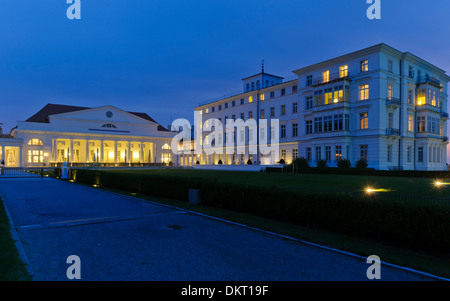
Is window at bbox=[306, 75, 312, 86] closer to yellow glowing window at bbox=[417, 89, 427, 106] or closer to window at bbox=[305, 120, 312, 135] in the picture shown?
window at bbox=[305, 120, 312, 135]

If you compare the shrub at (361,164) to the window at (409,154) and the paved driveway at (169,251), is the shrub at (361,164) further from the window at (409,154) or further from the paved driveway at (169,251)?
the paved driveway at (169,251)

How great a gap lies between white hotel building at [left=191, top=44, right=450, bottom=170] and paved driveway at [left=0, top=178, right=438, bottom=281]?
112 feet

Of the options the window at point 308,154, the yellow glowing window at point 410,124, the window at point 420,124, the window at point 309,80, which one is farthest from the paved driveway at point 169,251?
the window at point 420,124

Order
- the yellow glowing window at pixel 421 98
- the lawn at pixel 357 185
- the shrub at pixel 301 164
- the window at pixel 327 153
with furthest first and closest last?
the window at pixel 327 153, the yellow glowing window at pixel 421 98, the shrub at pixel 301 164, the lawn at pixel 357 185

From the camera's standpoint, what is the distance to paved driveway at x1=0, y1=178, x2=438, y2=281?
17.6ft

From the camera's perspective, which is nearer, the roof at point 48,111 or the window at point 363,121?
the window at point 363,121

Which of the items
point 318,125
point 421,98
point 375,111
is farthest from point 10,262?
point 421,98

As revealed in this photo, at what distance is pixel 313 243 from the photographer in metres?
7.53

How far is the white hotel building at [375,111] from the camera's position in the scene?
37281 mm

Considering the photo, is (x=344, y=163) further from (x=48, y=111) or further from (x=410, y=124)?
(x=48, y=111)

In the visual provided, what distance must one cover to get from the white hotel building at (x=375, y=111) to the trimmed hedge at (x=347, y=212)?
30815 mm

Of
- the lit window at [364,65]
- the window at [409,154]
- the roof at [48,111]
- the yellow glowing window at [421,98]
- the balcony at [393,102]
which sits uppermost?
the lit window at [364,65]
